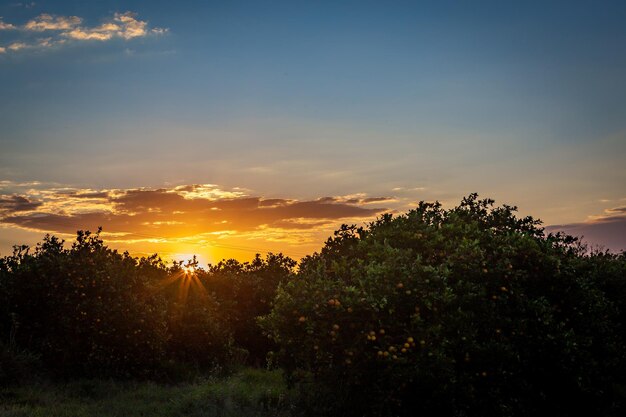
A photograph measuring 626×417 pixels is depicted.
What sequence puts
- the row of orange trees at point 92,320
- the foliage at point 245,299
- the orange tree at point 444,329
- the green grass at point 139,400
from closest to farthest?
the orange tree at point 444,329 < the green grass at point 139,400 < the row of orange trees at point 92,320 < the foliage at point 245,299

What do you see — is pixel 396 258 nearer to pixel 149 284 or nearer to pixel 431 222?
pixel 431 222

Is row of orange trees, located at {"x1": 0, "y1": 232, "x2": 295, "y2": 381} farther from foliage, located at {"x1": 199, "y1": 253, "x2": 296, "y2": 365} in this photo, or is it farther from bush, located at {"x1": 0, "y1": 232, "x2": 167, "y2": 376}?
foliage, located at {"x1": 199, "y1": 253, "x2": 296, "y2": 365}

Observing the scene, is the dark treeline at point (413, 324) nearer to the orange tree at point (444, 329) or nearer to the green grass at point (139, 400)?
the orange tree at point (444, 329)

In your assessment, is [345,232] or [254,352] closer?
[345,232]

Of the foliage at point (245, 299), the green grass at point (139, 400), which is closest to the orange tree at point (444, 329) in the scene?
the green grass at point (139, 400)

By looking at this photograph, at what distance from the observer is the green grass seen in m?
12.7

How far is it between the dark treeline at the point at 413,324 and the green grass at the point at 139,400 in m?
0.94

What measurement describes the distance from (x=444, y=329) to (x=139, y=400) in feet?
28.4

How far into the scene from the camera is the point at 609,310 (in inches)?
619

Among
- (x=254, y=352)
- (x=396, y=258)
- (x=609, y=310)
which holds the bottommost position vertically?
(x=254, y=352)

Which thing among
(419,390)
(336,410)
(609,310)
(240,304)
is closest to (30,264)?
(240,304)

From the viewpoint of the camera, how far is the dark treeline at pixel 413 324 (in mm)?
10656

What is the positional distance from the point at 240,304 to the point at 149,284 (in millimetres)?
7765

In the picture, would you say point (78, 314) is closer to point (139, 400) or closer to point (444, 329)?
point (139, 400)
